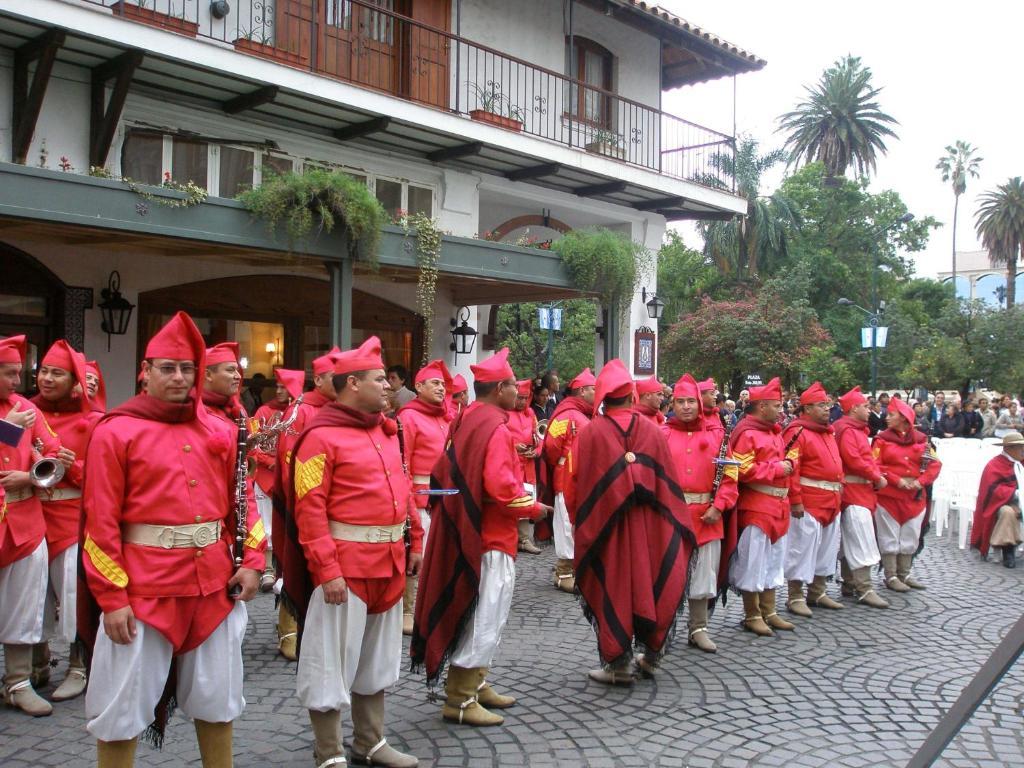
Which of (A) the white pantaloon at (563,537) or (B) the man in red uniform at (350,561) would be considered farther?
(A) the white pantaloon at (563,537)

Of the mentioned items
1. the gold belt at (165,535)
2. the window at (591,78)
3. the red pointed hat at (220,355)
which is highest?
the window at (591,78)

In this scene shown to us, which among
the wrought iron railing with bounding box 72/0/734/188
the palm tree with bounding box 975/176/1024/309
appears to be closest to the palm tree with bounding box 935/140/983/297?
the palm tree with bounding box 975/176/1024/309

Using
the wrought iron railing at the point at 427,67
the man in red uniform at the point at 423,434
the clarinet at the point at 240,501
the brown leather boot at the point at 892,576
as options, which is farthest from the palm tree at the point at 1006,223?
the clarinet at the point at 240,501

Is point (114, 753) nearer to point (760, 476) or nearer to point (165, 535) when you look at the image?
point (165, 535)

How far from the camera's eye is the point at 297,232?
1041cm

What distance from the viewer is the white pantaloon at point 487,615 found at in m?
5.04

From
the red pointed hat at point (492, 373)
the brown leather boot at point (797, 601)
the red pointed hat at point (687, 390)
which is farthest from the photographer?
the brown leather boot at point (797, 601)

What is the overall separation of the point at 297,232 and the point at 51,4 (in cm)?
330

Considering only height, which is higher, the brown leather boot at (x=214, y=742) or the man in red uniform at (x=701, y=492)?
the man in red uniform at (x=701, y=492)

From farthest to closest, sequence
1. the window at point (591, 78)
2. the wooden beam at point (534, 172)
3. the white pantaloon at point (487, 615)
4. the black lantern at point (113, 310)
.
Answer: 1. the window at point (591, 78)
2. the wooden beam at point (534, 172)
3. the black lantern at point (113, 310)
4. the white pantaloon at point (487, 615)

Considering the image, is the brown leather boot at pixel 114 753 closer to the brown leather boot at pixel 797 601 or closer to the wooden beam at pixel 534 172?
the brown leather boot at pixel 797 601

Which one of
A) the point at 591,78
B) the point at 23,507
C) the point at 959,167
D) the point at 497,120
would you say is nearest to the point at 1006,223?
the point at 959,167

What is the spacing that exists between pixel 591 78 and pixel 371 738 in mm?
14787

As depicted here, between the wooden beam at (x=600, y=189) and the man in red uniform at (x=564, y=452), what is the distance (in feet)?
23.2
